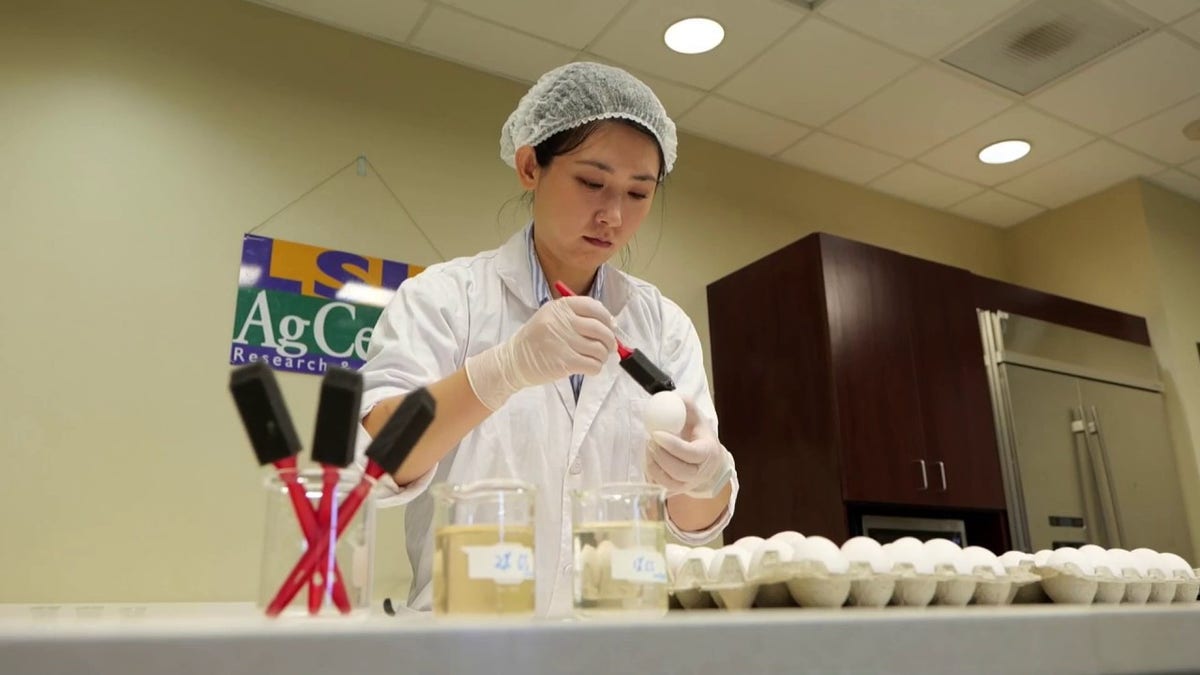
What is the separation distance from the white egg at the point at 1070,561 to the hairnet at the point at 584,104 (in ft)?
2.77

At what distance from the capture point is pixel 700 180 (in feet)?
10.6

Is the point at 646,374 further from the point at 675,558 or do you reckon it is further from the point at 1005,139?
the point at 1005,139

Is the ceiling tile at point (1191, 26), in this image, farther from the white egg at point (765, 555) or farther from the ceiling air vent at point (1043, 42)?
the white egg at point (765, 555)

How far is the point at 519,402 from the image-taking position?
1354 mm

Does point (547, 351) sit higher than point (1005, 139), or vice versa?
point (1005, 139)

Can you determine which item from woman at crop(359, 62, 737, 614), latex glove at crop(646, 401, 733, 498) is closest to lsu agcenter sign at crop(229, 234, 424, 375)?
woman at crop(359, 62, 737, 614)

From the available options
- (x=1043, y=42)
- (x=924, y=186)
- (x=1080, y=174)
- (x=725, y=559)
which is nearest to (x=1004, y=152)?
(x=924, y=186)

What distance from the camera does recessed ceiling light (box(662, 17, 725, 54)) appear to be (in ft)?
8.48

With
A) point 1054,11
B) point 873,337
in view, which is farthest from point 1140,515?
point 1054,11

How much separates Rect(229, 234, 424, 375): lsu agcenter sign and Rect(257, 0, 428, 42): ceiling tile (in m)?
0.72

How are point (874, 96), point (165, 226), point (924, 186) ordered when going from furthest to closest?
point (924, 186) → point (874, 96) → point (165, 226)

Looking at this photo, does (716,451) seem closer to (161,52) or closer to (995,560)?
(995,560)

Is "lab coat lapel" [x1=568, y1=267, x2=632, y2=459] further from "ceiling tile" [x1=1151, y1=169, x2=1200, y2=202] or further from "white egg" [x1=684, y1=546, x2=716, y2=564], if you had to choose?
"ceiling tile" [x1=1151, y1=169, x2=1200, y2=202]

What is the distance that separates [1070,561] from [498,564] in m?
0.58
